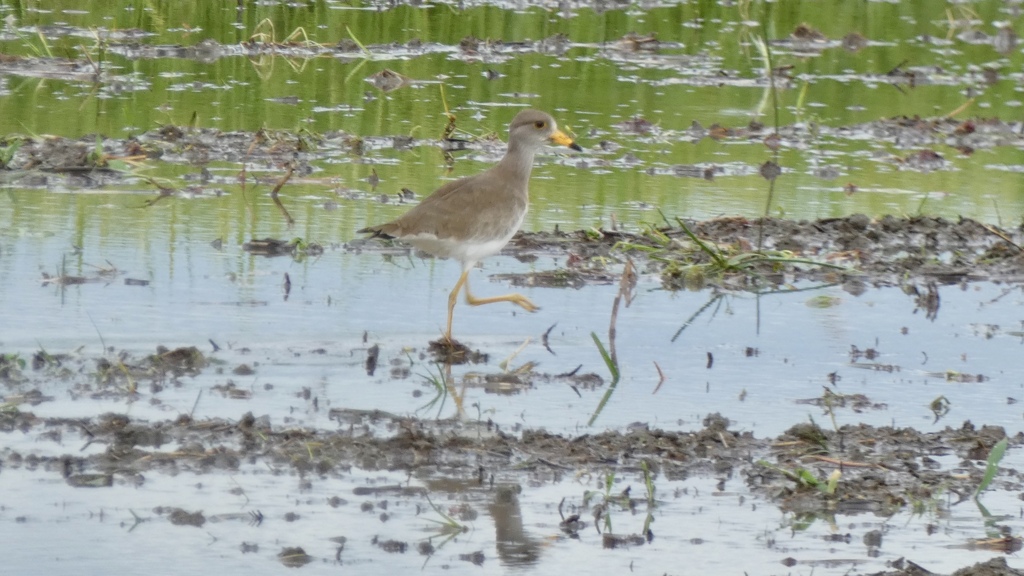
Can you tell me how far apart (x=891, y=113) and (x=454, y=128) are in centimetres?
514

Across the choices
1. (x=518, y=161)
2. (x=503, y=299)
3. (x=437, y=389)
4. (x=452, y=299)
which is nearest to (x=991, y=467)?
(x=437, y=389)

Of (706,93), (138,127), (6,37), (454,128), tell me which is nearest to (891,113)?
(706,93)

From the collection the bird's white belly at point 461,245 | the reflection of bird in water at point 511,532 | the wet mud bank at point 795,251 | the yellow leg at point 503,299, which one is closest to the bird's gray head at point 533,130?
the wet mud bank at point 795,251

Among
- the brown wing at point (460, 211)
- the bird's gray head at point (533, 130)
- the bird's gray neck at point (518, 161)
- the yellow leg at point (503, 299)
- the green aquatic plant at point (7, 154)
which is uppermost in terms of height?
the bird's gray head at point (533, 130)

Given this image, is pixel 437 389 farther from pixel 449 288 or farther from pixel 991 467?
pixel 991 467

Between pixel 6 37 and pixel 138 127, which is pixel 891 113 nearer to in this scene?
pixel 138 127

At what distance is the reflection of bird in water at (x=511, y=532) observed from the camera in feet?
16.3

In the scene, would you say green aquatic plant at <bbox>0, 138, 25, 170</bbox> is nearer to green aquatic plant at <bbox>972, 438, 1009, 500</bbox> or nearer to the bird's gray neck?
the bird's gray neck

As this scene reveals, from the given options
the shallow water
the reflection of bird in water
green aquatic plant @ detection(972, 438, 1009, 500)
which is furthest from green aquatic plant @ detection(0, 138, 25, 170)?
green aquatic plant @ detection(972, 438, 1009, 500)

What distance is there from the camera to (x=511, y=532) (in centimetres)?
Answer: 515

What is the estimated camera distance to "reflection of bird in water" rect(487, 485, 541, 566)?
4.97 metres

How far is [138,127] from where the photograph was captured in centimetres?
1216

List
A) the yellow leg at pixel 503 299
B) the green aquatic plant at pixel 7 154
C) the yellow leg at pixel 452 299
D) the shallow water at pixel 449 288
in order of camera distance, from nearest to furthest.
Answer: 1. the shallow water at pixel 449 288
2. the yellow leg at pixel 452 299
3. the yellow leg at pixel 503 299
4. the green aquatic plant at pixel 7 154

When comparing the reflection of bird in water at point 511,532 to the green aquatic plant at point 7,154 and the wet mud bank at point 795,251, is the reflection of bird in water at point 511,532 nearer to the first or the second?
the wet mud bank at point 795,251
